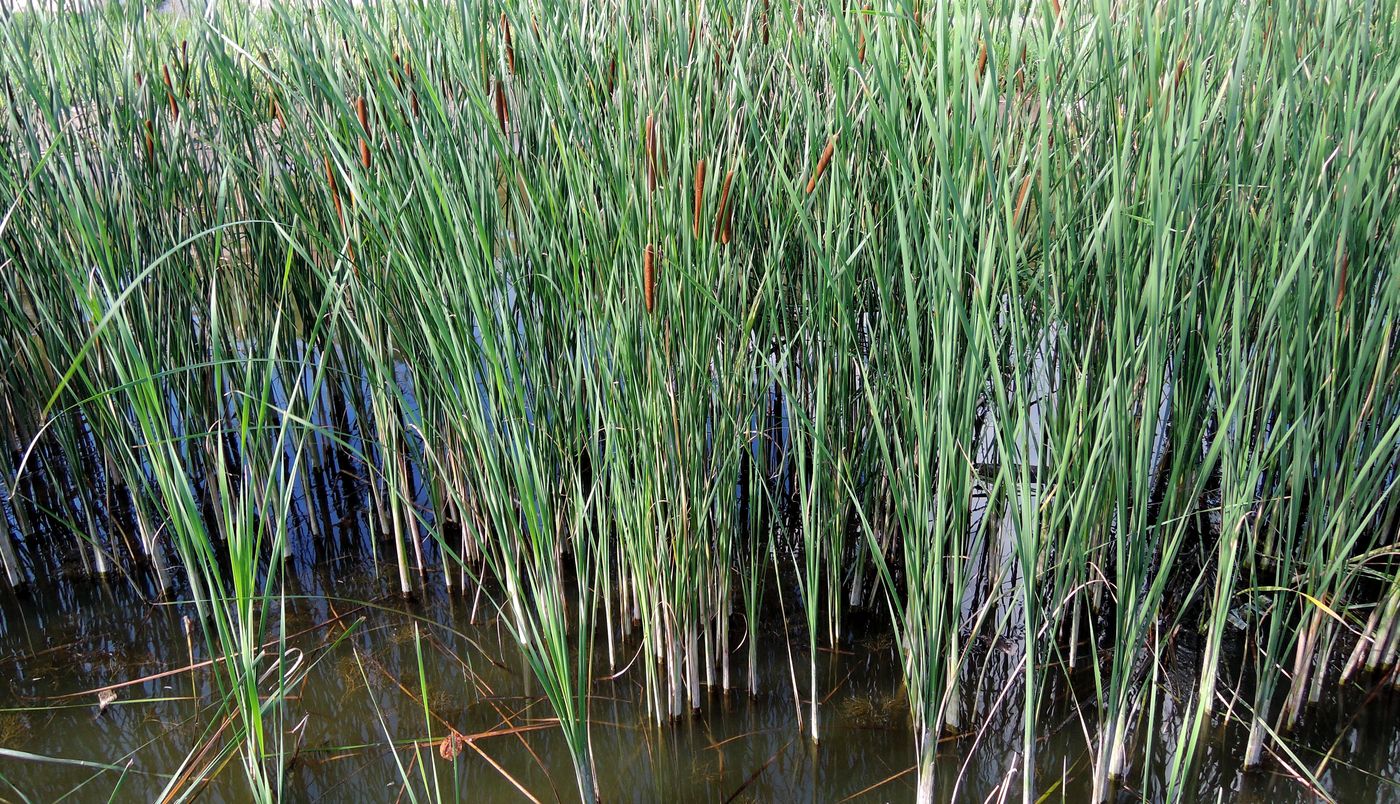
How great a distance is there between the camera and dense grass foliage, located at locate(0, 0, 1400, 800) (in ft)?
4.45

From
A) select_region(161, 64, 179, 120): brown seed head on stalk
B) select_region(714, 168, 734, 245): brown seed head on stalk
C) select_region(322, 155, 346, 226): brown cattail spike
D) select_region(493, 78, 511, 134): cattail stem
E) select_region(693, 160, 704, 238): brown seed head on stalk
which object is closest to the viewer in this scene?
select_region(693, 160, 704, 238): brown seed head on stalk

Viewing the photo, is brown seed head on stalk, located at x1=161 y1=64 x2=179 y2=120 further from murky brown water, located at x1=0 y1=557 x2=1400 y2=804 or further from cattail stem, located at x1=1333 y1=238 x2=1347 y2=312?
cattail stem, located at x1=1333 y1=238 x2=1347 y2=312

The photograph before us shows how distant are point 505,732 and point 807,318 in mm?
926

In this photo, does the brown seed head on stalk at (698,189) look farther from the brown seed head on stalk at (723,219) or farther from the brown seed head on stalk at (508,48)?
the brown seed head on stalk at (508,48)

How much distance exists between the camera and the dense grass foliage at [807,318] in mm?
1357

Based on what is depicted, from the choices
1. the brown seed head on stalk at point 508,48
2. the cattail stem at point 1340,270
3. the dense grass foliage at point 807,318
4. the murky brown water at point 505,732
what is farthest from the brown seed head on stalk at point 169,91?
the cattail stem at point 1340,270

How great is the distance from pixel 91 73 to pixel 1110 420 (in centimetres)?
221

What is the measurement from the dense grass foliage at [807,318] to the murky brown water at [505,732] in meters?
0.06

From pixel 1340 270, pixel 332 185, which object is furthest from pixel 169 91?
pixel 1340 270

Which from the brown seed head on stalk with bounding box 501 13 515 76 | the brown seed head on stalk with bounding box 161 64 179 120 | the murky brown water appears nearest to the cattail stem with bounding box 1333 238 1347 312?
the murky brown water

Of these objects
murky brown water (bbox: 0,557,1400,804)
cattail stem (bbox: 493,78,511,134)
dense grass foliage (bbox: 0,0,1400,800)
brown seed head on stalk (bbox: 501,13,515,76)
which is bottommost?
murky brown water (bbox: 0,557,1400,804)

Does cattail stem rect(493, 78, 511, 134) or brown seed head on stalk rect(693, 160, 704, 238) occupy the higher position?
cattail stem rect(493, 78, 511, 134)

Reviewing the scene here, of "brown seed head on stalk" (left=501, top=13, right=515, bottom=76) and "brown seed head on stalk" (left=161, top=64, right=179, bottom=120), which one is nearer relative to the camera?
"brown seed head on stalk" (left=501, top=13, right=515, bottom=76)

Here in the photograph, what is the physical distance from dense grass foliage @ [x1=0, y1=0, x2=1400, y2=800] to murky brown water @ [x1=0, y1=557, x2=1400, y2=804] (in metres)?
0.06
